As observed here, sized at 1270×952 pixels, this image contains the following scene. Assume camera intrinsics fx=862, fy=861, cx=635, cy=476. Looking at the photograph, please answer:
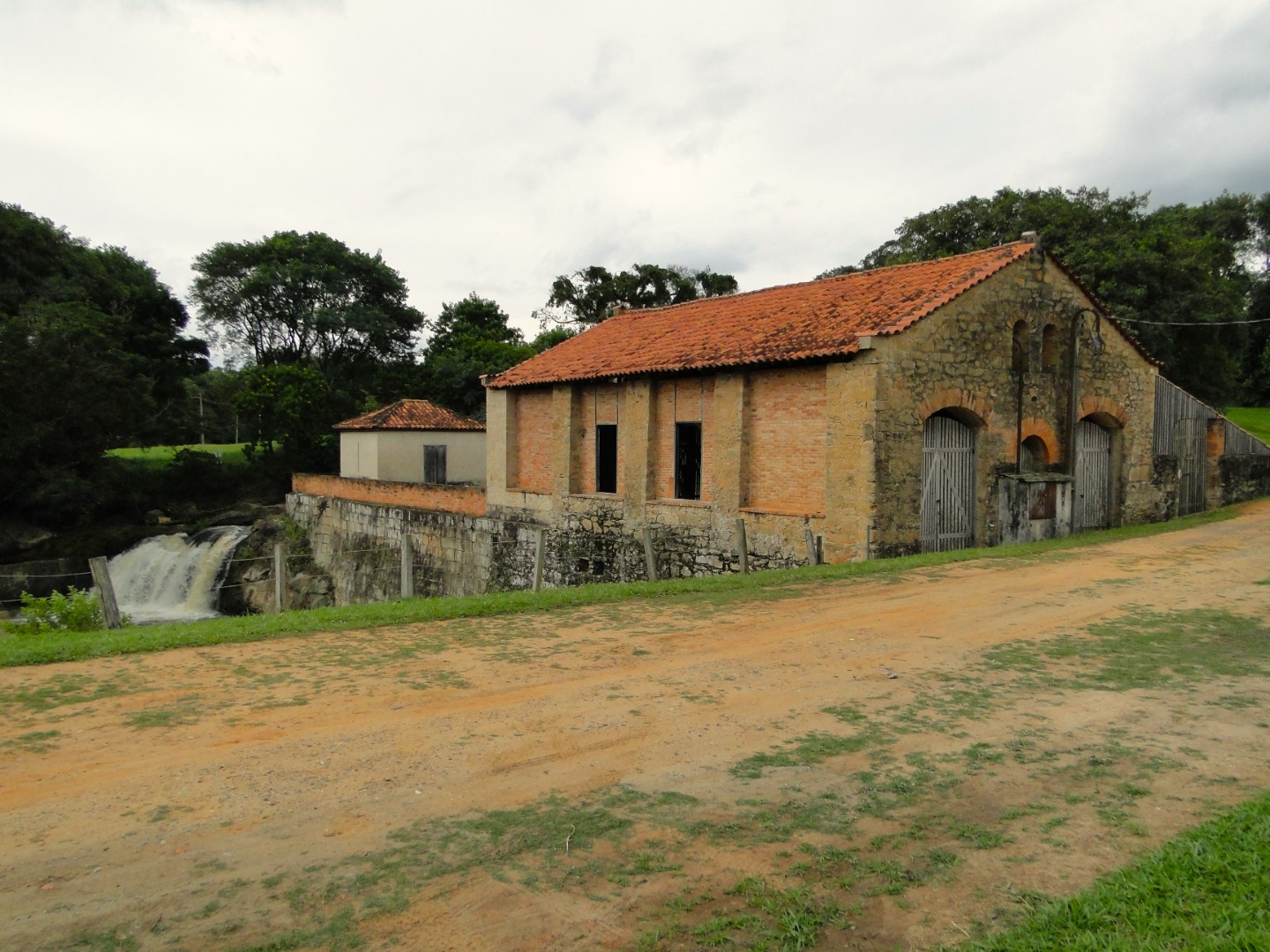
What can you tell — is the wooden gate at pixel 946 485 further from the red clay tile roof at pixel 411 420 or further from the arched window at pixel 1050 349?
the red clay tile roof at pixel 411 420

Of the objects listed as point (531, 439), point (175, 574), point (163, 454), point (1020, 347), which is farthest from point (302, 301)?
point (1020, 347)

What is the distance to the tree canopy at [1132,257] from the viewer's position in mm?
28406

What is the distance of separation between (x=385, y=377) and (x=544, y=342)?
8032 millimetres

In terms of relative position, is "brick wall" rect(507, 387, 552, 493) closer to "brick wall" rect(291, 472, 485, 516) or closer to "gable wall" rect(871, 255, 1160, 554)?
"brick wall" rect(291, 472, 485, 516)

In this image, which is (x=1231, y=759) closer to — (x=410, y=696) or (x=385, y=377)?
(x=410, y=696)

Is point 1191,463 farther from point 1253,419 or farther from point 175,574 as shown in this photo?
point 175,574

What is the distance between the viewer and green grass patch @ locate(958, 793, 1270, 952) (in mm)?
3258

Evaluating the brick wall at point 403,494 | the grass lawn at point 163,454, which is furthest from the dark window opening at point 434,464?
the grass lawn at point 163,454

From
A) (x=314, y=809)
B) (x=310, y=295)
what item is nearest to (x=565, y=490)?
(x=314, y=809)

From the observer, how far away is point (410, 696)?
6637 mm

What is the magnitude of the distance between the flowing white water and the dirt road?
18.1 meters

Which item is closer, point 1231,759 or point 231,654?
point 1231,759

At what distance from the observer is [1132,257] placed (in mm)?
27906

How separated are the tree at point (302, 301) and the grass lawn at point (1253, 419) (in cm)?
3864
